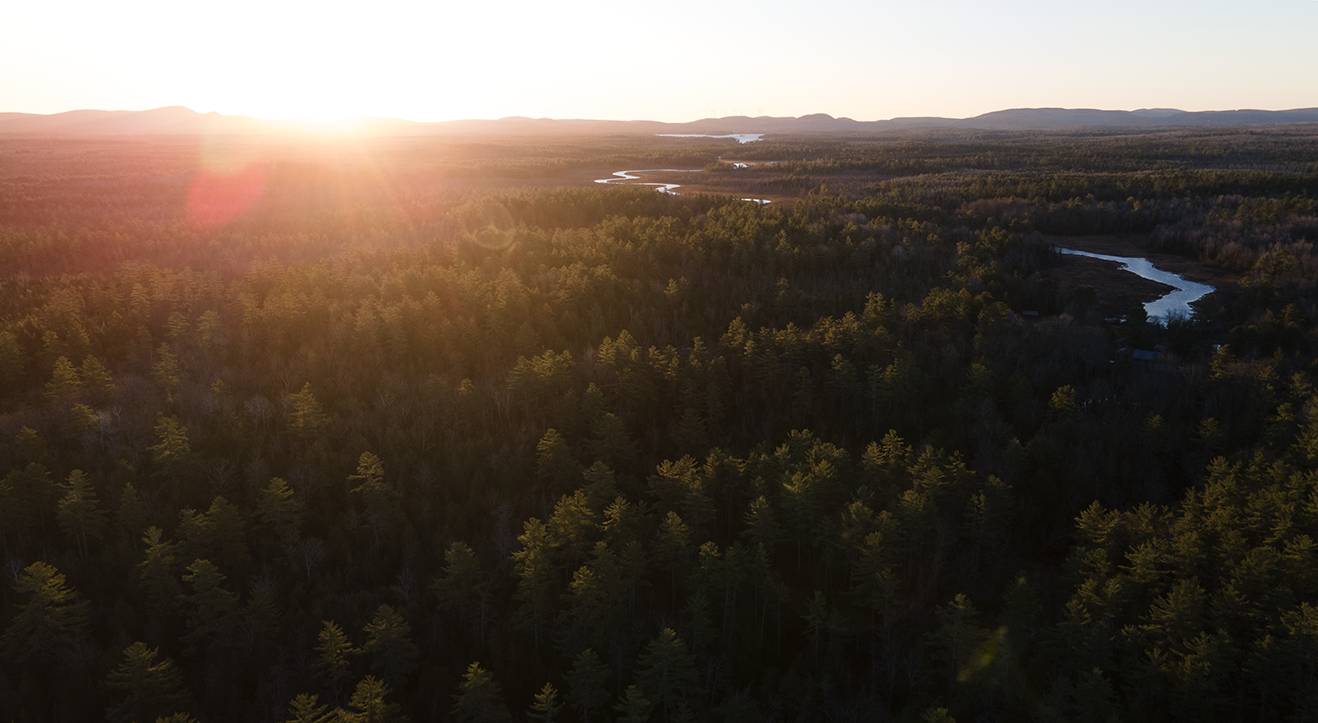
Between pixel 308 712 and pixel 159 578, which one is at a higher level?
pixel 159 578

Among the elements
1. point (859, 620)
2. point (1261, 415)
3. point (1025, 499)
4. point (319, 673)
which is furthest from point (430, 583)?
point (1261, 415)

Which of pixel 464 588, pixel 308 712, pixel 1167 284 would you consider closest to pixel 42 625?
pixel 308 712

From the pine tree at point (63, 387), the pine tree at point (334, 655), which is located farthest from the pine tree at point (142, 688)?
the pine tree at point (63, 387)

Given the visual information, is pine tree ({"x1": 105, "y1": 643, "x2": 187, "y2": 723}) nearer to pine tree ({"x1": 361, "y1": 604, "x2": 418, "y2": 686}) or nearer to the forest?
the forest

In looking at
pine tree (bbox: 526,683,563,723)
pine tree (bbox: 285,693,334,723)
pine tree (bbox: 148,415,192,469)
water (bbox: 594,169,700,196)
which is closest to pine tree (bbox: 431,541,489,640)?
pine tree (bbox: 526,683,563,723)

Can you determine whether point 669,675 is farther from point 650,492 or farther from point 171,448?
point 171,448

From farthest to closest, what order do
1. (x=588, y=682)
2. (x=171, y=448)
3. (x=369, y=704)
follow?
(x=171, y=448) < (x=588, y=682) < (x=369, y=704)

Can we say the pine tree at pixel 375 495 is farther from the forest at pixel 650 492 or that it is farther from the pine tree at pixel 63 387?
the pine tree at pixel 63 387
